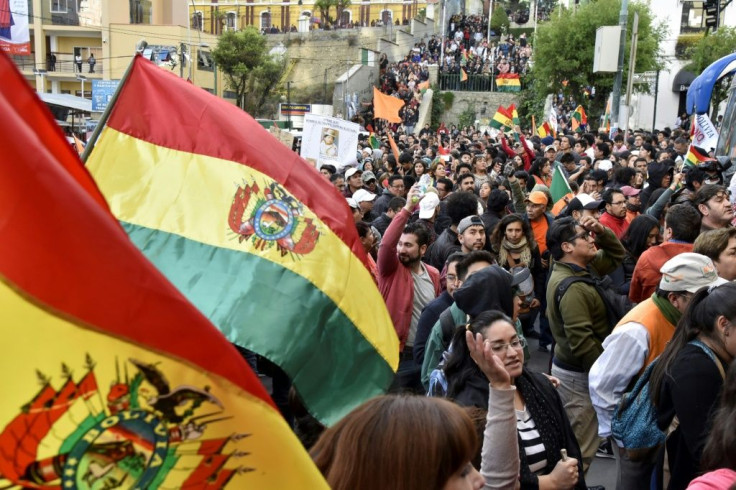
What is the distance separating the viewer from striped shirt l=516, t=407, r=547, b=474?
342 cm

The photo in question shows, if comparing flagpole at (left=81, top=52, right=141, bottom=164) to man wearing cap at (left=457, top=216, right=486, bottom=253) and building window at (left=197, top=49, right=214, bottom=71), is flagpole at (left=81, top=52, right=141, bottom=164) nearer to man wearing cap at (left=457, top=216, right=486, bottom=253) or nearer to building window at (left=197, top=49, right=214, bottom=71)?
man wearing cap at (left=457, top=216, right=486, bottom=253)

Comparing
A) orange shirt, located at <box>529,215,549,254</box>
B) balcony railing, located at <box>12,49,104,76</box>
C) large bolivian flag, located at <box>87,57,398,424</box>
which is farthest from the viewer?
balcony railing, located at <box>12,49,104,76</box>

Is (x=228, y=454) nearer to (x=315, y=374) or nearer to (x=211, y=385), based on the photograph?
(x=211, y=385)

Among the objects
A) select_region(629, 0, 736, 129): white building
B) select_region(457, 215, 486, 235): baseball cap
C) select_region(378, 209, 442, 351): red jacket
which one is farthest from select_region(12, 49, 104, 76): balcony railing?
select_region(378, 209, 442, 351): red jacket

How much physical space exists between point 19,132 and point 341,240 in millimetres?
2929

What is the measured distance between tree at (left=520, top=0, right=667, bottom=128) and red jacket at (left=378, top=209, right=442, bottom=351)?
2680 centimetres

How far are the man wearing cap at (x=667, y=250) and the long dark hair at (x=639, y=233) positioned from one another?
510 mm

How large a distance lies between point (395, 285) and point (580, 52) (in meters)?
28.0

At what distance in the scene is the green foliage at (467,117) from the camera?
4356 cm

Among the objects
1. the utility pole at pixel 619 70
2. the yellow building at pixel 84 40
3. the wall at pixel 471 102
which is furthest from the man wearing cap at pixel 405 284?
the yellow building at pixel 84 40

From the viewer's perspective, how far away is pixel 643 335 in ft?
14.3

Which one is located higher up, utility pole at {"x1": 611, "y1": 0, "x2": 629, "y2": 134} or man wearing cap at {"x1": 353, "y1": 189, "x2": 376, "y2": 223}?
utility pole at {"x1": 611, "y1": 0, "x2": 629, "y2": 134}

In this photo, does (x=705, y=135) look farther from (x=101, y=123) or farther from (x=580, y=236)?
(x=101, y=123)

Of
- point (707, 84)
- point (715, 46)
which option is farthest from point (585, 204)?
point (715, 46)
